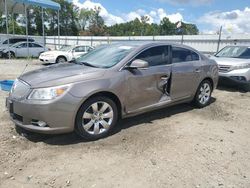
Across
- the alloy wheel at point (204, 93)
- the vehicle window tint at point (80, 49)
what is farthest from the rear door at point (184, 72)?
the vehicle window tint at point (80, 49)

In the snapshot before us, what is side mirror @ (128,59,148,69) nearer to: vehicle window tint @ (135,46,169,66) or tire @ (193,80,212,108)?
vehicle window tint @ (135,46,169,66)

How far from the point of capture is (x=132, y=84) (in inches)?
188

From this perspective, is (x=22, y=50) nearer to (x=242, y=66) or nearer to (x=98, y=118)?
(x=242, y=66)

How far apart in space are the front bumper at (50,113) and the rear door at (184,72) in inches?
92.1

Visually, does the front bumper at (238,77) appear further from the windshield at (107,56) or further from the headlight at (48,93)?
the headlight at (48,93)

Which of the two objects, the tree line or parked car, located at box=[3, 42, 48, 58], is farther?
the tree line

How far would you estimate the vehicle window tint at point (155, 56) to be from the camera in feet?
16.8

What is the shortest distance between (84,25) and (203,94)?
8861cm

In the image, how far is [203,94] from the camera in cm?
659

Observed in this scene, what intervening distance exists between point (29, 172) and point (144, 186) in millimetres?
1439

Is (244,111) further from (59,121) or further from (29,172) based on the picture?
(29,172)

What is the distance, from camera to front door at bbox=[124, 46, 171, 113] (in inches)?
189

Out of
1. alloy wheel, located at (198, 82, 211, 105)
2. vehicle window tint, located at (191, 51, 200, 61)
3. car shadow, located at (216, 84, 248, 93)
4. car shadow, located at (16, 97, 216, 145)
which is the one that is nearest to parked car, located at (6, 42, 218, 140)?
vehicle window tint, located at (191, 51, 200, 61)

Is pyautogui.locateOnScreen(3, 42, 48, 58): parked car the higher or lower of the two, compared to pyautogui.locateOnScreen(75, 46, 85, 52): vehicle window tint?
lower
